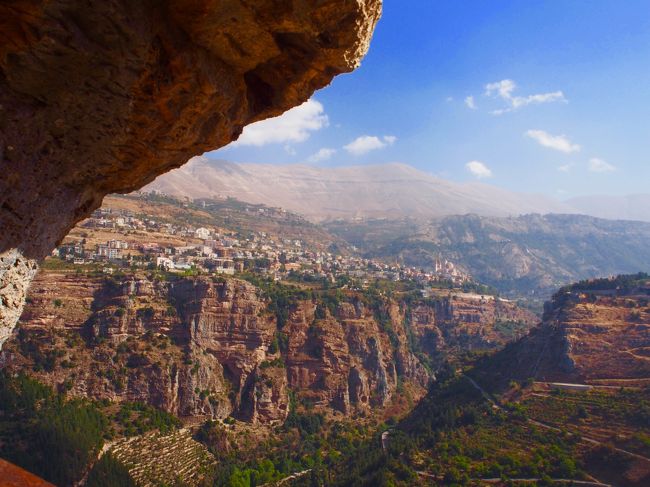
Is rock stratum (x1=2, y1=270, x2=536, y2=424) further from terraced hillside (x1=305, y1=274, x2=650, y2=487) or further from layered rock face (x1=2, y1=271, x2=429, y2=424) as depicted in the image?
terraced hillside (x1=305, y1=274, x2=650, y2=487)

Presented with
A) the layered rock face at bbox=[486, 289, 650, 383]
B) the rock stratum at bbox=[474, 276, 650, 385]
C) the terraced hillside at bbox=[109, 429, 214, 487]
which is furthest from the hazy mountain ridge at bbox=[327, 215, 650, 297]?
the terraced hillside at bbox=[109, 429, 214, 487]

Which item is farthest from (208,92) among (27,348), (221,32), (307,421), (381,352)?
(381,352)

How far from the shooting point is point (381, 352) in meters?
54.5

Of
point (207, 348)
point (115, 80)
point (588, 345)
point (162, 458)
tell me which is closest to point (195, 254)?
point (207, 348)

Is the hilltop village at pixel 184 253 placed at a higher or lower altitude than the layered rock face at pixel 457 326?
higher

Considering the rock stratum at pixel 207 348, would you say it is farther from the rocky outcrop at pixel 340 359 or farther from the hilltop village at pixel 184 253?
the hilltop village at pixel 184 253

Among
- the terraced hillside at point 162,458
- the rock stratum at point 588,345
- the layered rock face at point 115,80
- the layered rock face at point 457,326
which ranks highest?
the layered rock face at point 115,80

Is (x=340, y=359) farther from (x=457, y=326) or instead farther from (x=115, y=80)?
(x=115, y=80)

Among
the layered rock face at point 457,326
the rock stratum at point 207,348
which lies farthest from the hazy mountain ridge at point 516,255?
the rock stratum at point 207,348

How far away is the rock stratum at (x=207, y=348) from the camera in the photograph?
3441cm

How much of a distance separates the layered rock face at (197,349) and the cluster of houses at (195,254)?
10492mm

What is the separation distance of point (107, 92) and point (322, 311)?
4959 centimetres

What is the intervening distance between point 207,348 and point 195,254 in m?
28.7

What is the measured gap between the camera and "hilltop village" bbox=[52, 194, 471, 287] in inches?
2101
